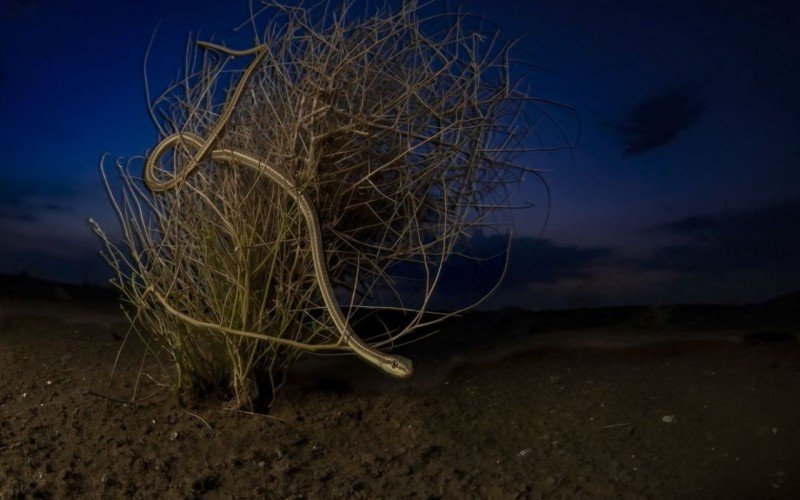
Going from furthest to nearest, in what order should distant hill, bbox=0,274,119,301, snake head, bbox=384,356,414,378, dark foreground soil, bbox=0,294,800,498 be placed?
distant hill, bbox=0,274,119,301 → dark foreground soil, bbox=0,294,800,498 → snake head, bbox=384,356,414,378

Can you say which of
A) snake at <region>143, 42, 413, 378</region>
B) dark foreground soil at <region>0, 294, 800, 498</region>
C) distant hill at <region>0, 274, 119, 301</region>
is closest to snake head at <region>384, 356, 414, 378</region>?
snake at <region>143, 42, 413, 378</region>

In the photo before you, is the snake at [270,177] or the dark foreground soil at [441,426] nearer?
the snake at [270,177]

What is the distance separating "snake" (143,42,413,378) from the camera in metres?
2.32

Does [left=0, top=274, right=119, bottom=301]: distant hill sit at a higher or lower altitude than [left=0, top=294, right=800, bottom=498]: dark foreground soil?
higher

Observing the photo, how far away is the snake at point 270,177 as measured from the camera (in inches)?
91.3

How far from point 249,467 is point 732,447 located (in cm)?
192

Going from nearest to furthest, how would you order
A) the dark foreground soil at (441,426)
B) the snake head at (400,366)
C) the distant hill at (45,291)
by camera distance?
the snake head at (400,366) < the dark foreground soil at (441,426) < the distant hill at (45,291)

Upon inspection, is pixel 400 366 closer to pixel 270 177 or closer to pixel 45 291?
pixel 270 177

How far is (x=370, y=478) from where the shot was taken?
2.70 meters

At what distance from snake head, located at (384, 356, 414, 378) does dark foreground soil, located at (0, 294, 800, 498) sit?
59 centimetres

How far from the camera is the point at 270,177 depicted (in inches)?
108

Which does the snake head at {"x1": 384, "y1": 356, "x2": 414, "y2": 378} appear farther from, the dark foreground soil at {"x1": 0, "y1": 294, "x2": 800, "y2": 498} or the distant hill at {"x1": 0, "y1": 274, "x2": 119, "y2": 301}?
the distant hill at {"x1": 0, "y1": 274, "x2": 119, "y2": 301}

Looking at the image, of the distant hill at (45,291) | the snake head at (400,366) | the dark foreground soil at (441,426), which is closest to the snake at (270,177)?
the snake head at (400,366)

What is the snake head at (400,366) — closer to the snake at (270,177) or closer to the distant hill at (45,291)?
the snake at (270,177)
